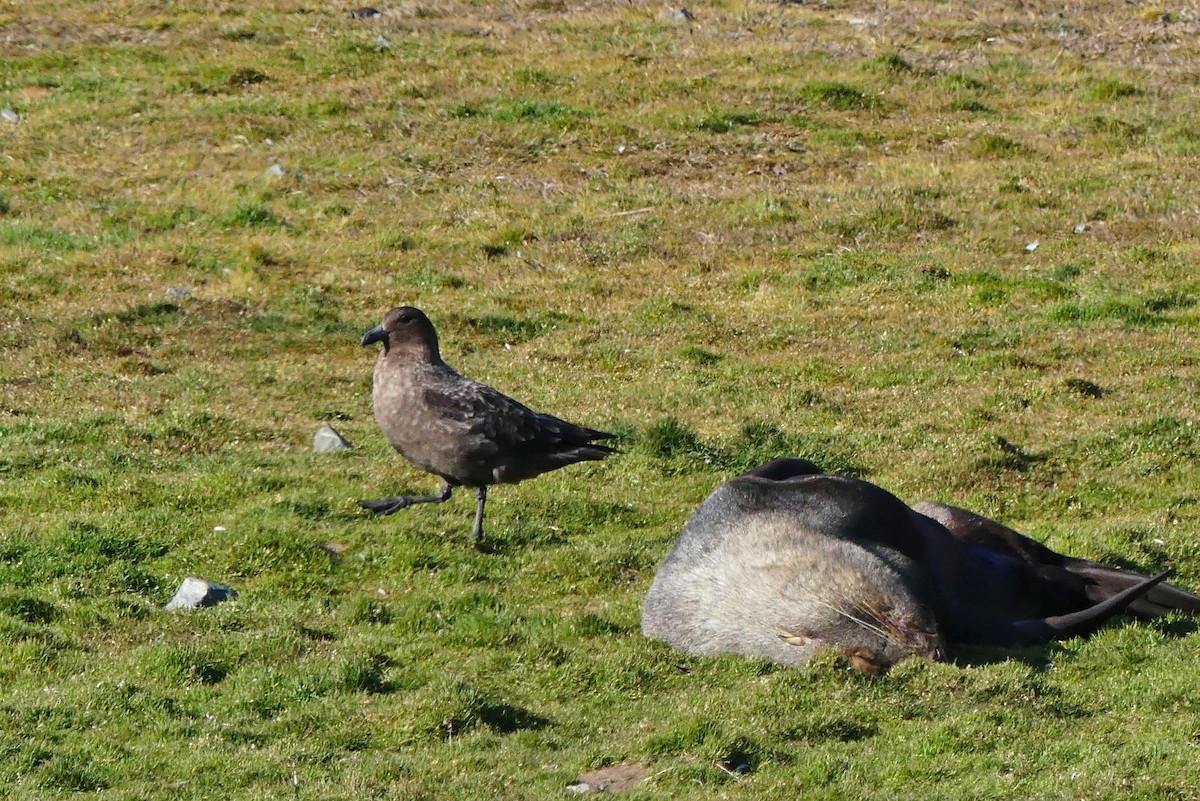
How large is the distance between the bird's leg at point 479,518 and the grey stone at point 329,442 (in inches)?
122

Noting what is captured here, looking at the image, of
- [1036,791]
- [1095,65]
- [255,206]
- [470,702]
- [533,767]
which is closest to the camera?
[1036,791]

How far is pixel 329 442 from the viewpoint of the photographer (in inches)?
576

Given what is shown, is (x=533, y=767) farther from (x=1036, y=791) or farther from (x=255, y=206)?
(x=255, y=206)

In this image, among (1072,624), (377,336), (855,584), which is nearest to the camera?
(855,584)

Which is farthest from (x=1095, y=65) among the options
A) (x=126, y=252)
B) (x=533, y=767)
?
(x=533, y=767)

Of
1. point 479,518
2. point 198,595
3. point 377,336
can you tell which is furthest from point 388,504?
point 198,595

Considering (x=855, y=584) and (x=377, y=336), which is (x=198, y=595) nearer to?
(x=377, y=336)

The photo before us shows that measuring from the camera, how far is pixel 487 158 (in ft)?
84.1

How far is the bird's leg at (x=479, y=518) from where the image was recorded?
1174cm

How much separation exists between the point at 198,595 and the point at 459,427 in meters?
2.30

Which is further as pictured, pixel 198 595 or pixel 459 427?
pixel 459 427

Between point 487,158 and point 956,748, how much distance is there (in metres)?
19.2

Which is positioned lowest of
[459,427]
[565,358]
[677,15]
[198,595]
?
[565,358]

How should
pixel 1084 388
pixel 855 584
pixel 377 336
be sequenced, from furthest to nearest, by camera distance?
1. pixel 1084 388
2. pixel 377 336
3. pixel 855 584
